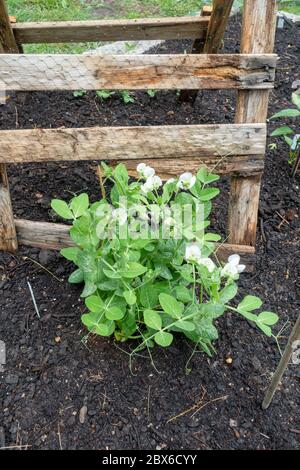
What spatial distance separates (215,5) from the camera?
8.61 feet

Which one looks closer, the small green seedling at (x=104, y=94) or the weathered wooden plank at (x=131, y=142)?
the weathered wooden plank at (x=131, y=142)

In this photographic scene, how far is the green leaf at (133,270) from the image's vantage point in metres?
1.57

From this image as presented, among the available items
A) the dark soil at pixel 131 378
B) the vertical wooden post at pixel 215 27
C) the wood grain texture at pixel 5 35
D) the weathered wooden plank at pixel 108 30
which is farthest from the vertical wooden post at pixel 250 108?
the wood grain texture at pixel 5 35

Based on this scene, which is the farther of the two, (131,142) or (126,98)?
(126,98)

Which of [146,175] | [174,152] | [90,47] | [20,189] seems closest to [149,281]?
[146,175]

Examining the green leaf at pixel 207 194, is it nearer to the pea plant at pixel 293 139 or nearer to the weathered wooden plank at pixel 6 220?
the weathered wooden plank at pixel 6 220

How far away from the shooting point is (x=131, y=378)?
184cm

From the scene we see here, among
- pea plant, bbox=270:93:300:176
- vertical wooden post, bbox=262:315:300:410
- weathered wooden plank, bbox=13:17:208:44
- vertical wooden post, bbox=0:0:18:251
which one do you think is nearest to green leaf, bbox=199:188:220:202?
vertical wooden post, bbox=262:315:300:410

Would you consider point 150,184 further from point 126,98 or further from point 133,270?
point 126,98

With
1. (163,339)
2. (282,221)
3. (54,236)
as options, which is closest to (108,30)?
(54,236)

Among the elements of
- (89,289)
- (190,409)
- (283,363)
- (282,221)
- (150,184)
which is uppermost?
(150,184)

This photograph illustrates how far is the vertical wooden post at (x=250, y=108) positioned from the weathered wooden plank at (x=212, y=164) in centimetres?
5

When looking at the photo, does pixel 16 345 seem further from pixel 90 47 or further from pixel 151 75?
pixel 90 47

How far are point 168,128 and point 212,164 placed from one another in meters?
0.25
